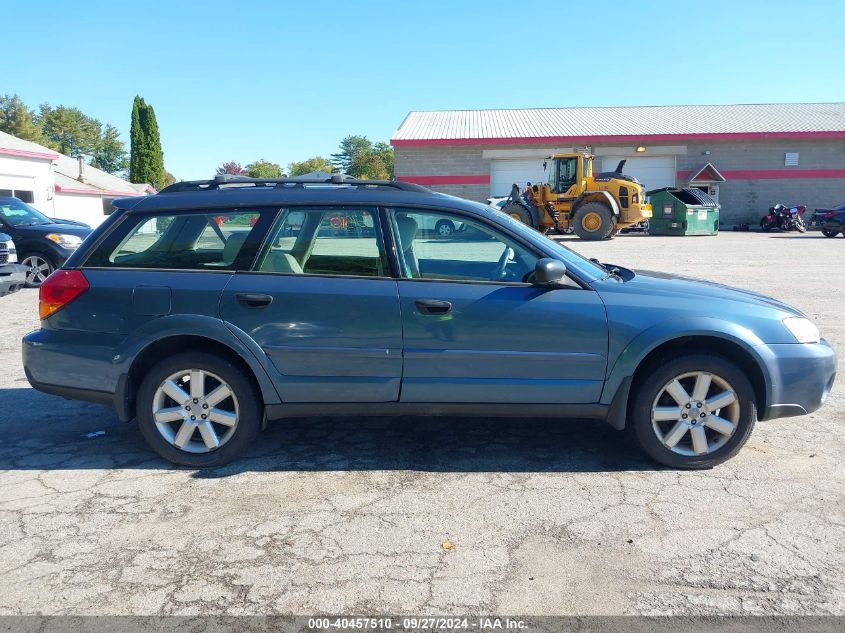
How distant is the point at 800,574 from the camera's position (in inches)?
118

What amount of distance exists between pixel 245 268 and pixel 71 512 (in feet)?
5.27

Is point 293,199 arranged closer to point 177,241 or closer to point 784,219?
point 177,241

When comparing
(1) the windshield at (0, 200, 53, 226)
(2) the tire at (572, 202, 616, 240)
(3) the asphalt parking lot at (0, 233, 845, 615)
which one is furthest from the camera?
(2) the tire at (572, 202, 616, 240)

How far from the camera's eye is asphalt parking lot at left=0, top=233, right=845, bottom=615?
286 cm

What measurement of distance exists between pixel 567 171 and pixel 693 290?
21504mm

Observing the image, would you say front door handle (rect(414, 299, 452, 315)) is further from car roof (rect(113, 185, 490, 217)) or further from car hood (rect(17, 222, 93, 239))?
car hood (rect(17, 222, 93, 239))

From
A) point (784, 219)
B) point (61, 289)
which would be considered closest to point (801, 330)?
point (61, 289)

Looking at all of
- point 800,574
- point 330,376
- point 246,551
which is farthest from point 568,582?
point 330,376

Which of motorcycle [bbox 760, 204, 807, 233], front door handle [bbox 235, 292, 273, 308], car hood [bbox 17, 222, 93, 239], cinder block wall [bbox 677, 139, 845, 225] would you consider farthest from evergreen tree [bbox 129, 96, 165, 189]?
front door handle [bbox 235, 292, 273, 308]

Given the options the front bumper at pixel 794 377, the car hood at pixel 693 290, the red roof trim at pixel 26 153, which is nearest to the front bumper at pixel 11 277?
the car hood at pixel 693 290

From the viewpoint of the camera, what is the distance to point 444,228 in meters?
4.38

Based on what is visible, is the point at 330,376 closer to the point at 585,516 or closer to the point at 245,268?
the point at 245,268

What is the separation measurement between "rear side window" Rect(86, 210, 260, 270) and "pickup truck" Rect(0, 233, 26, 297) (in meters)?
7.39

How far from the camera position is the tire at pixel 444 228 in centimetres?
431
